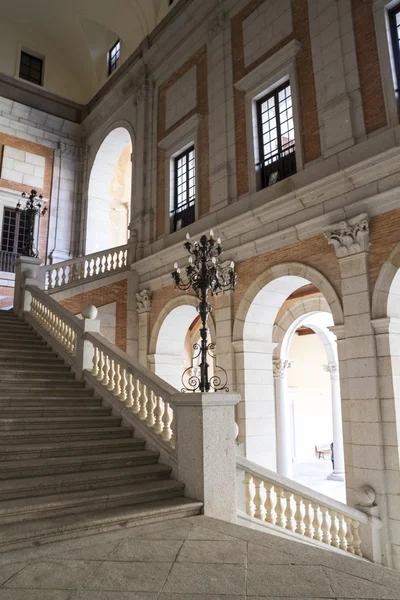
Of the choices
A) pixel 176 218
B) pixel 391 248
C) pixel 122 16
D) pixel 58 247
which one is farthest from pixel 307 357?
pixel 122 16

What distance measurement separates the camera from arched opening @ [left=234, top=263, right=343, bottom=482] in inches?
402

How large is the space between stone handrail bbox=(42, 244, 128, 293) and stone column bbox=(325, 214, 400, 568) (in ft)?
23.5

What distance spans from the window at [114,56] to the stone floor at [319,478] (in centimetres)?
1621

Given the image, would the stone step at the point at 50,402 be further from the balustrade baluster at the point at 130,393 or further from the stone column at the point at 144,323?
the stone column at the point at 144,323

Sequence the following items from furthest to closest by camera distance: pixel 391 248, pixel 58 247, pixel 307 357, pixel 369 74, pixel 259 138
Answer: pixel 307 357, pixel 58 247, pixel 259 138, pixel 369 74, pixel 391 248

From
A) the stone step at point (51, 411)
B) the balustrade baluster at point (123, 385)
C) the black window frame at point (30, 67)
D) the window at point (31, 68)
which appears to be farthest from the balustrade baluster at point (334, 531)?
the window at point (31, 68)

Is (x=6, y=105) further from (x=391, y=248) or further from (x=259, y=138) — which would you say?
(x=391, y=248)

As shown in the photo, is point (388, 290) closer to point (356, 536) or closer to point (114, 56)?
point (356, 536)

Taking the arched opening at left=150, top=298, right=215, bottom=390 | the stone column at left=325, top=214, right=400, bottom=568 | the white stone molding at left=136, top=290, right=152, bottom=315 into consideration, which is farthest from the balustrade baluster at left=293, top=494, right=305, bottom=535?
the white stone molding at left=136, top=290, right=152, bottom=315

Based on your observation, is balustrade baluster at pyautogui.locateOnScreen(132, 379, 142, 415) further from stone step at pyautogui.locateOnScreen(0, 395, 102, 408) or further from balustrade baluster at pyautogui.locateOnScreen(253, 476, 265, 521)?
balustrade baluster at pyautogui.locateOnScreen(253, 476, 265, 521)

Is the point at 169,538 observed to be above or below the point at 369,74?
below

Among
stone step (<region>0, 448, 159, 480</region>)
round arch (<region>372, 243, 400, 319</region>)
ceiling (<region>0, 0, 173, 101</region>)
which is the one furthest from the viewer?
ceiling (<region>0, 0, 173, 101</region>)

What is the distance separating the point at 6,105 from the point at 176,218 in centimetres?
863

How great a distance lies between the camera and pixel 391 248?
7980 millimetres
